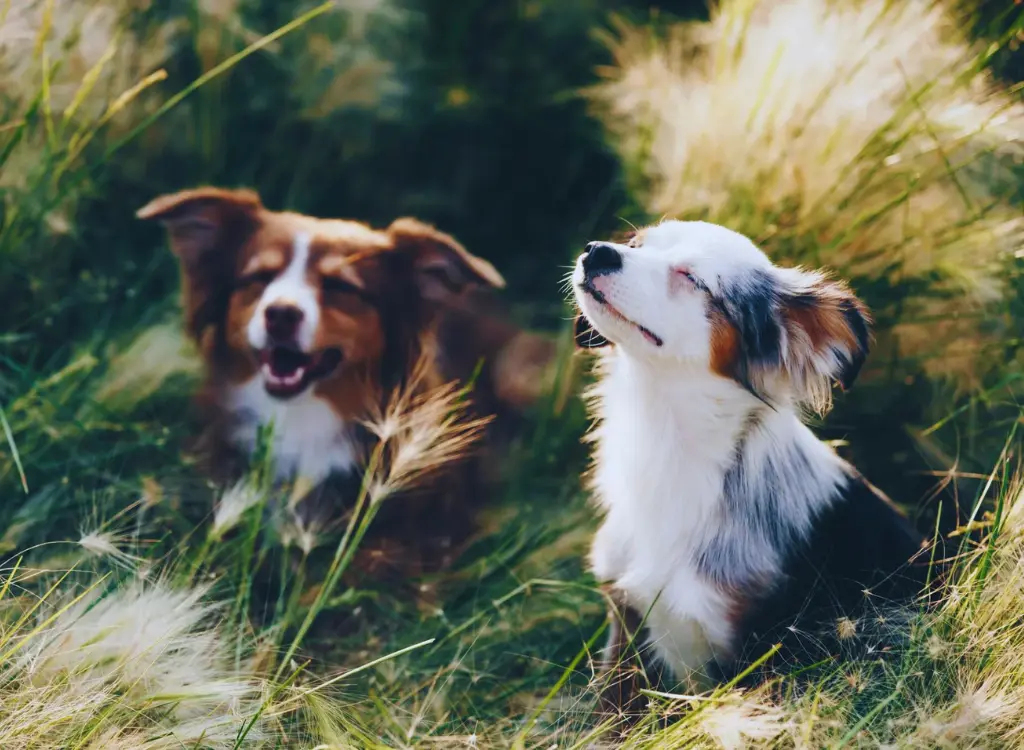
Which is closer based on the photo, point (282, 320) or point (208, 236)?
point (282, 320)

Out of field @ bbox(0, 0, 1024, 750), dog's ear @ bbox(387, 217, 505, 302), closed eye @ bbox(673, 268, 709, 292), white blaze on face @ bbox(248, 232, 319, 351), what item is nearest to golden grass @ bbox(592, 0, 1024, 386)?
field @ bbox(0, 0, 1024, 750)

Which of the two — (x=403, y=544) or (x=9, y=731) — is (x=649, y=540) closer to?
(x=403, y=544)

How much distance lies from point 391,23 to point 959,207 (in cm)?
194

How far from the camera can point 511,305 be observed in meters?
3.13

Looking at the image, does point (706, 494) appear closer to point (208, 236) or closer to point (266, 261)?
point (266, 261)

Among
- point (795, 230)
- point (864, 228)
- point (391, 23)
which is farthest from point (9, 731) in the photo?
point (391, 23)

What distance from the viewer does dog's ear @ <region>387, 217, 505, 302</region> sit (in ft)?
8.14

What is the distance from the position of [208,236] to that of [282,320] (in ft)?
1.27

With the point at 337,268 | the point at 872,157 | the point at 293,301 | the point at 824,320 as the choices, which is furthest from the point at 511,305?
the point at 824,320

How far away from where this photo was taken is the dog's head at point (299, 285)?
7.75 feet

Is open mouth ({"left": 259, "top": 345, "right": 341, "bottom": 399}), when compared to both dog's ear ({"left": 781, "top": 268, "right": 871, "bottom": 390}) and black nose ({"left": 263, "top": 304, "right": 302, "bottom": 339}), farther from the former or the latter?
dog's ear ({"left": 781, "top": 268, "right": 871, "bottom": 390})

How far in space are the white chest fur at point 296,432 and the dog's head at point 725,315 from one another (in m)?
0.96

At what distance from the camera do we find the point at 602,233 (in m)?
3.19

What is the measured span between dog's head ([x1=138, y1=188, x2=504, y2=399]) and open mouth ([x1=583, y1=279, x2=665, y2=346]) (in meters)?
0.72
